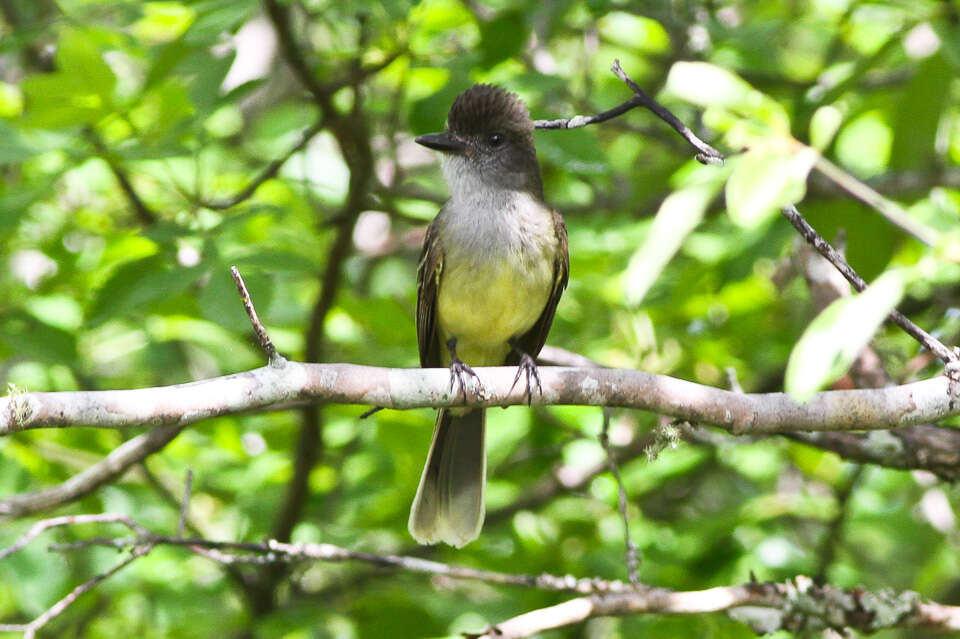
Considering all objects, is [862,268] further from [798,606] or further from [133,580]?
[133,580]

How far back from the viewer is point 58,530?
4.75 meters

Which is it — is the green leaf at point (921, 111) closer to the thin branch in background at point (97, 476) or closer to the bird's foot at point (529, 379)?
the bird's foot at point (529, 379)

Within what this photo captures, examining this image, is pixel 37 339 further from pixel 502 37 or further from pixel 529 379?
pixel 502 37

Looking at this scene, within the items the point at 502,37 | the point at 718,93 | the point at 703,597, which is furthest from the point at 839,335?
the point at 502,37

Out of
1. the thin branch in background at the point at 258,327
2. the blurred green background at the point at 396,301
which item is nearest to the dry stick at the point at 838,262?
the blurred green background at the point at 396,301

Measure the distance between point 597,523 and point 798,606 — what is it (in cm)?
164

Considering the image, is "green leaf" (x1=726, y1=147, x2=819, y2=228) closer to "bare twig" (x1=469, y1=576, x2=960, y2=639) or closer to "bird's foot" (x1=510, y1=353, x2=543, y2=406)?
"bird's foot" (x1=510, y1=353, x2=543, y2=406)

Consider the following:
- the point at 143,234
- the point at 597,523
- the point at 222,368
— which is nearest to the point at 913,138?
the point at 597,523

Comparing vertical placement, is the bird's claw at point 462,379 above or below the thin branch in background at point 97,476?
above

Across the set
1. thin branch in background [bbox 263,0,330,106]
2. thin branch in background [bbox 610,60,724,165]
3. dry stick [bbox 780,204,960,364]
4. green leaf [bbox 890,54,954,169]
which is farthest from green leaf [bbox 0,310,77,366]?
green leaf [bbox 890,54,954,169]

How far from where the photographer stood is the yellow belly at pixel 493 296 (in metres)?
4.57

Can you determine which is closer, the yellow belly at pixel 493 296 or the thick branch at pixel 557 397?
the thick branch at pixel 557 397

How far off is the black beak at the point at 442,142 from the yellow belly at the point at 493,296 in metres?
0.53

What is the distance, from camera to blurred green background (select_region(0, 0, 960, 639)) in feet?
13.5
